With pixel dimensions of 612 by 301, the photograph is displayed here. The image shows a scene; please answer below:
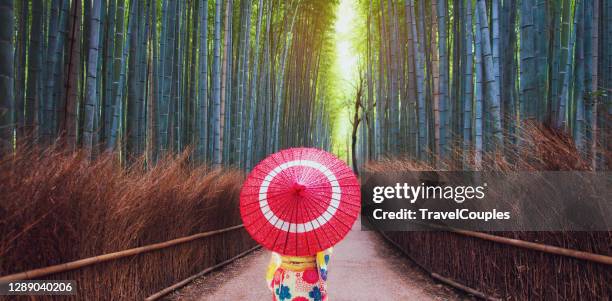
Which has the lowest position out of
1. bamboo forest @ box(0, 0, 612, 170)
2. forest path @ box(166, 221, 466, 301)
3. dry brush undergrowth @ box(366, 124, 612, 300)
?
forest path @ box(166, 221, 466, 301)

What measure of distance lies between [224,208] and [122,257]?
2.26 meters

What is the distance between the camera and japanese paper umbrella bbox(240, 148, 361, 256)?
6.18 feet

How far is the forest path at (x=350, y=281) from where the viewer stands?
143 inches

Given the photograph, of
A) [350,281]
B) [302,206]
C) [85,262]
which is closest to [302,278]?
[302,206]

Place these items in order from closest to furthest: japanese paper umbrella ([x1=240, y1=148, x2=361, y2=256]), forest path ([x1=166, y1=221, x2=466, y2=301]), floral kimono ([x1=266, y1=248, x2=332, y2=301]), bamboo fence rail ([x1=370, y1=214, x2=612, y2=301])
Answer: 1. japanese paper umbrella ([x1=240, y1=148, x2=361, y2=256])
2. floral kimono ([x1=266, y1=248, x2=332, y2=301])
3. bamboo fence rail ([x1=370, y1=214, x2=612, y2=301])
4. forest path ([x1=166, y1=221, x2=466, y2=301])

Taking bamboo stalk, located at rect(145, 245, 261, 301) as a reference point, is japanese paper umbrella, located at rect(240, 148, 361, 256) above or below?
above

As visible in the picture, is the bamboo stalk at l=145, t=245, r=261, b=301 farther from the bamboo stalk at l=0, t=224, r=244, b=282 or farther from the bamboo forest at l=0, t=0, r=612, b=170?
the bamboo forest at l=0, t=0, r=612, b=170

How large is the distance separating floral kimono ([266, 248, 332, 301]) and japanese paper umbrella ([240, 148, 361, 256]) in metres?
0.16

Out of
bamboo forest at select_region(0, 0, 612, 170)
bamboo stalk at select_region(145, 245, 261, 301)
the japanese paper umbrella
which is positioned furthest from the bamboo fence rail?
bamboo stalk at select_region(145, 245, 261, 301)

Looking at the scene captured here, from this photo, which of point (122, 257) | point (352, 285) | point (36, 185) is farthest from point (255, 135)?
point (36, 185)

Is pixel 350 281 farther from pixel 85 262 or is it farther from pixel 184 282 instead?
pixel 85 262

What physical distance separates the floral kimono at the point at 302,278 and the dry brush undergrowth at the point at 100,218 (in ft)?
3.49

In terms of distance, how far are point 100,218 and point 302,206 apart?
1.28m

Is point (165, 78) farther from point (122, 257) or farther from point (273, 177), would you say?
point (273, 177)
